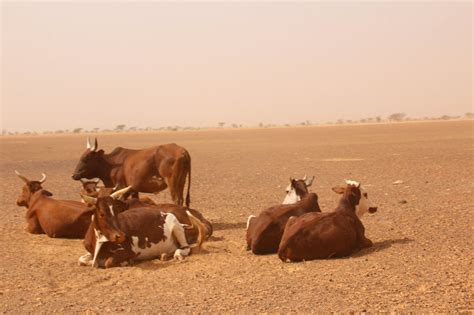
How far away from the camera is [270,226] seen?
988 centimetres

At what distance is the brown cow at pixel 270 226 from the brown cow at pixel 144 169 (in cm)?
392

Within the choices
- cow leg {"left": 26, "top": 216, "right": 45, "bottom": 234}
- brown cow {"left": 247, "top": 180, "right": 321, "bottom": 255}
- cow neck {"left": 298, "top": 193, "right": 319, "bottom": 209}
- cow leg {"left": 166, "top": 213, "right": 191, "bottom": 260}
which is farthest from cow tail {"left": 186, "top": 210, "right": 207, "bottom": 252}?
cow leg {"left": 26, "top": 216, "right": 45, "bottom": 234}

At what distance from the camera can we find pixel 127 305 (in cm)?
747

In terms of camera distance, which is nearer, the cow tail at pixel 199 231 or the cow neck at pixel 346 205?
the cow neck at pixel 346 205

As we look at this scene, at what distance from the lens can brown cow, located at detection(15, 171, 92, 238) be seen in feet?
38.6

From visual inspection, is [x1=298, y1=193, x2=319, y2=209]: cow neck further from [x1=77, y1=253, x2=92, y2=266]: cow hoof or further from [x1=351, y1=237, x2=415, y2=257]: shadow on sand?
[x1=77, y1=253, x2=92, y2=266]: cow hoof

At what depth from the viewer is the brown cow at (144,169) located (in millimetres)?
14023

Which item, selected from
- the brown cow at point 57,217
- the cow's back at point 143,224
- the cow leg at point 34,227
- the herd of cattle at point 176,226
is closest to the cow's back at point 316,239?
the herd of cattle at point 176,226

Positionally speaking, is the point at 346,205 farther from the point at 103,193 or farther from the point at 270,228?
the point at 103,193

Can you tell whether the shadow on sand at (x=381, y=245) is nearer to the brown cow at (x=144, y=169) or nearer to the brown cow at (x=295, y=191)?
the brown cow at (x=295, y=191)

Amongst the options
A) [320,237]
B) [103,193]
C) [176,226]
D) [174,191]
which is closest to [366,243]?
[320,237]

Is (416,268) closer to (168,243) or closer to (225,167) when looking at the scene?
(168,243)

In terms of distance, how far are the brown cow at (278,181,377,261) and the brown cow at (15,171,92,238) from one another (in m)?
4.08

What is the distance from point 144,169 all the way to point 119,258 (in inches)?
191
